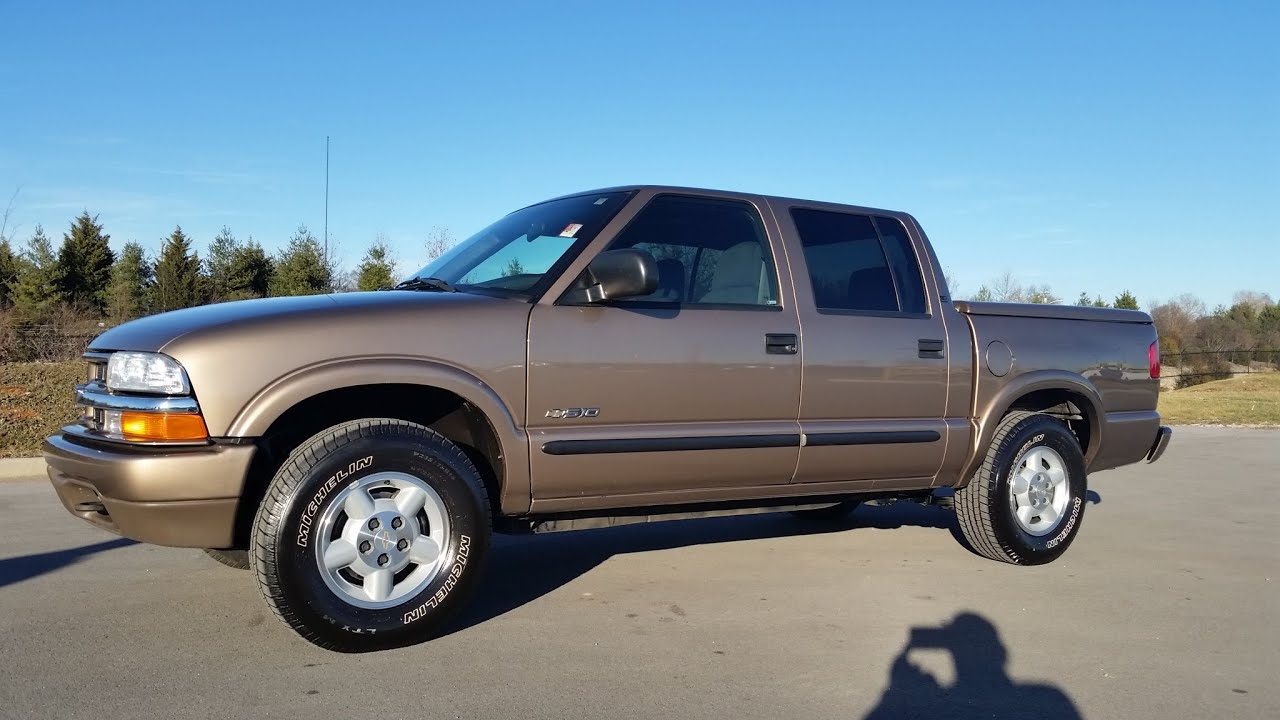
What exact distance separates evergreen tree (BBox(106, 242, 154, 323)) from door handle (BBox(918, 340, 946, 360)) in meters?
27.3

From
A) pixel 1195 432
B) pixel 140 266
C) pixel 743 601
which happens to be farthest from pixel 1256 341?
pixel 743 601

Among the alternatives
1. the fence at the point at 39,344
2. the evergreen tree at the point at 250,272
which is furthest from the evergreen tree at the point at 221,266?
the fence at the point at 39,344

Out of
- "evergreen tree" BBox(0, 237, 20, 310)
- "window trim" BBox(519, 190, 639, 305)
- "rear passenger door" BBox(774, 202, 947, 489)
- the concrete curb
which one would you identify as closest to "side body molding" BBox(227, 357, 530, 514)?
"window trim" BBox(519, 190, 639, 305)

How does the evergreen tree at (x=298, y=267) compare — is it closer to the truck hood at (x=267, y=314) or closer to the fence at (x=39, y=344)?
the fence at (x=39, y=344)

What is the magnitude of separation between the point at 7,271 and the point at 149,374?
27117 mm

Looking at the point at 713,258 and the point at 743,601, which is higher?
the point at 713,258

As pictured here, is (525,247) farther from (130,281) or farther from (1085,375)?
(130,281)

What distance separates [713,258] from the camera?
4.88m

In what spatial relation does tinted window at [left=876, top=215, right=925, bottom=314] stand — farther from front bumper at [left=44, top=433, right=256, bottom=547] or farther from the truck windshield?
front bumper at [left=44, top=433, right=256, bottom=547]

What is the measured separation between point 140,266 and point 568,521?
30940mm

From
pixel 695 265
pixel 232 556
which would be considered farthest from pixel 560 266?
pixel 232 556

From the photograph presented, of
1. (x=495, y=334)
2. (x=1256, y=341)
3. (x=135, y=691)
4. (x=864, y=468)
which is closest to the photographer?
(x=135, y=691)

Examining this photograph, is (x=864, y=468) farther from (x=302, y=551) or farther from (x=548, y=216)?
(x=302, y=551)

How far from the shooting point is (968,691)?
3494mm
